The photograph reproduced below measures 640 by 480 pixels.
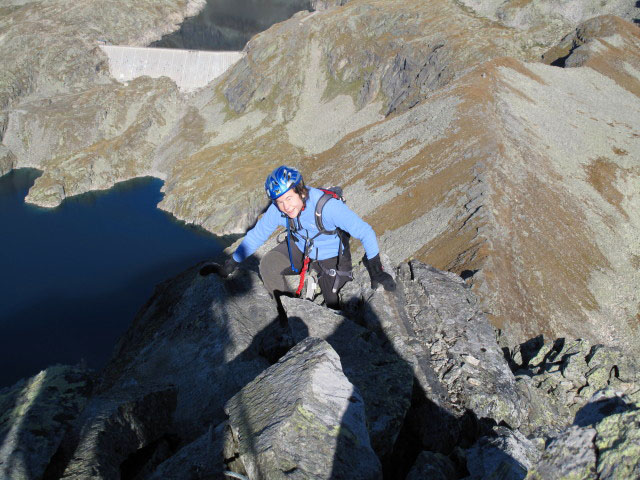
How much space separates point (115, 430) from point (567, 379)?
8.41 metres

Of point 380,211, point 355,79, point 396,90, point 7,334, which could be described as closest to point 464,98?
point 380,211

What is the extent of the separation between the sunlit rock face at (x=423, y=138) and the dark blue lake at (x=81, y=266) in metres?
4.22

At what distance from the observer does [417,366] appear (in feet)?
25.4

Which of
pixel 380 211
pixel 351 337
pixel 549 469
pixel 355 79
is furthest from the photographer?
pixel 355 79

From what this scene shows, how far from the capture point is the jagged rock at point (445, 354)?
7.03 meters

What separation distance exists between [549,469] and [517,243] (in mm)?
20545

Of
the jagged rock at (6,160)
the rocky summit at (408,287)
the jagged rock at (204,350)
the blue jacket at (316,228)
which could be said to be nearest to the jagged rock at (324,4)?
the rocky summit at (408,287)

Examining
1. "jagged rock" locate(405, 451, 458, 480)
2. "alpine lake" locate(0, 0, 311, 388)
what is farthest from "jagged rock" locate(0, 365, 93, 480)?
"alpine lake" locate(0, 0, 311, 388)

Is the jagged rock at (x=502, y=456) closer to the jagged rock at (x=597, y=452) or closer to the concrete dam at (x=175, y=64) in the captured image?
the jagged rock at (x=597, y=452)

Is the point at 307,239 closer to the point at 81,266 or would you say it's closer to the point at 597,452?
the point at 597,452

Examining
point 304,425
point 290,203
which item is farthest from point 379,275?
point 304,425

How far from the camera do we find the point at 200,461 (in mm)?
5652

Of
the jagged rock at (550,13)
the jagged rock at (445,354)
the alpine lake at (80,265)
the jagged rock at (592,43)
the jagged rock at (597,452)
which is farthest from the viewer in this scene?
the jagged rock at (550,13)

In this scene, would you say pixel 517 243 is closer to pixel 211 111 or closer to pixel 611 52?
pixel 611 52
